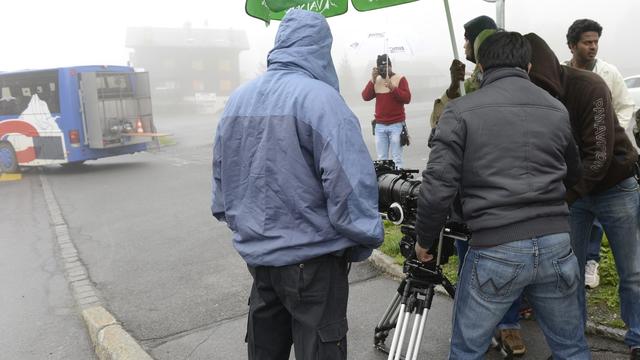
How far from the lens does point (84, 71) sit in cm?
1305

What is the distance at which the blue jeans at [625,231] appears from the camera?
2721 millimetres

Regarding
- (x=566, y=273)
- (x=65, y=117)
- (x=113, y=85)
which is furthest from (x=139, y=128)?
(x=566, y=273)

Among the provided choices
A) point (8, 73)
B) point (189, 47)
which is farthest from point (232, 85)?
point (8, 73)

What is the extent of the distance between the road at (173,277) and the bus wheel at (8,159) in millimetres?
3353

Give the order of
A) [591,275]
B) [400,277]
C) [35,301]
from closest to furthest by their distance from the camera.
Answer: [591,275] < [400,277] < [35,301]

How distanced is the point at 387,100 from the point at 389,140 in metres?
0.63

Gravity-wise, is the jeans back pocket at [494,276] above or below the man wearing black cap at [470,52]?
below

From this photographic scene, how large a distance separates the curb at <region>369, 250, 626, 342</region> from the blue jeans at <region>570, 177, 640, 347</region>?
0.35 metres

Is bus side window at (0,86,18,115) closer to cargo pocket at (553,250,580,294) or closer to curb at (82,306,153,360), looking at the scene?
curb at (82,306,153,360)

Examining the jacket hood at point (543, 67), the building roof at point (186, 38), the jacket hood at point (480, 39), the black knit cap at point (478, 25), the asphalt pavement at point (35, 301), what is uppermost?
the building roof at point (186, 38)

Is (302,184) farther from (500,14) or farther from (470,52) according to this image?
(500,14)

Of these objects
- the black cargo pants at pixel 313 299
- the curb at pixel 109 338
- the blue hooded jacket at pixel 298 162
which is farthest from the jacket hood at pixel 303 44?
the curb at pixel 109 338

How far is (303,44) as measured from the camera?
83.7 inches

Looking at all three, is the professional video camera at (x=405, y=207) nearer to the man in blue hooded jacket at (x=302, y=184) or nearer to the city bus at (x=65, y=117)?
the man in blue hooded jacket at (x=302, y=184)
